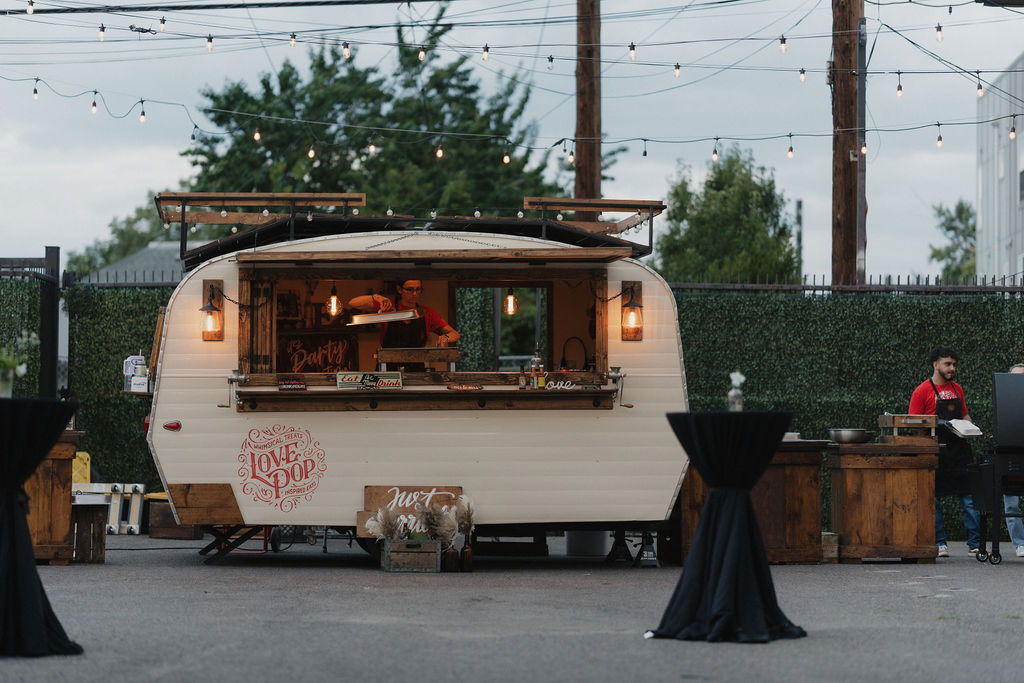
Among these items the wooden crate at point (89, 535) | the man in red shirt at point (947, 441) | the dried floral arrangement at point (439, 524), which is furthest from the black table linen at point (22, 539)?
the man in red shirt at point (947, 441)

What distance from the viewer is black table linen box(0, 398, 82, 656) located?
7.10 m

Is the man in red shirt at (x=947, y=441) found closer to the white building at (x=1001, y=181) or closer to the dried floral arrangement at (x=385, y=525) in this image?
the dried floral arrangement at (x=385, y=525)

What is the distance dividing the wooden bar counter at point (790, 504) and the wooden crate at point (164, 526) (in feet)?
18.5

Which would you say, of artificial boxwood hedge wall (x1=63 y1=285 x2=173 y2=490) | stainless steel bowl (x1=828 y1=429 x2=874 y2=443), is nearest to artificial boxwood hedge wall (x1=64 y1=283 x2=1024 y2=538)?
artificial boxwood hedge wall (x1=63 y1=285 x2=173 y2=490)

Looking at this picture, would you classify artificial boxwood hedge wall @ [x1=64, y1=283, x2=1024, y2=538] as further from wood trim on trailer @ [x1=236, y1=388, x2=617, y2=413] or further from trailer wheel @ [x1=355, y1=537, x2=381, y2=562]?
trailer wheel @ [x1=355, y1=537, x2=381, y2=562]

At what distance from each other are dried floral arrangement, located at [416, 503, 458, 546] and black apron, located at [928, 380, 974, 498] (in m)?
4.58

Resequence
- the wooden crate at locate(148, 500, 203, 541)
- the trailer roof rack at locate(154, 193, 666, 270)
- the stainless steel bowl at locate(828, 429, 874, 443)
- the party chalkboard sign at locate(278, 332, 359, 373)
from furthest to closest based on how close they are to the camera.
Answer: the wooden crate at locate(148, 500, 203, 541) → the party chalkboard sign at locate(278, 332, 359, 373) → the stainless steel bowl at locate(828, 429, 874, 443) → the trailer roof rack at locate(154, 193, 666, 270)

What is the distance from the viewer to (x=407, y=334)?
1344 centimetres

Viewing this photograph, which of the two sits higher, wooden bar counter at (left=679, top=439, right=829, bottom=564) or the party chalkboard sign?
the party chalkboard sign

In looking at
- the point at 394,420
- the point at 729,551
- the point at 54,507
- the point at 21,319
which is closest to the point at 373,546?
the point at 394,420

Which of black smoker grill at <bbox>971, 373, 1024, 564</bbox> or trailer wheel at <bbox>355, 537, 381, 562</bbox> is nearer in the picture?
trailer wheel at <bbox>355, 537, 381, 562</bbox>

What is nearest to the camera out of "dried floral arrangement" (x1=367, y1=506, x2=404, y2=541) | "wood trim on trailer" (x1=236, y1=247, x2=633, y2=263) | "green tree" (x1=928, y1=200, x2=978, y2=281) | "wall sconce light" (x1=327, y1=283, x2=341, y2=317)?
"dried floral arrangement" (x1=367, y1=506, x2=404, y2=541)

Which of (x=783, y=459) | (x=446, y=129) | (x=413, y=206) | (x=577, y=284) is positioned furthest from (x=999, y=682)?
(x=446, y=129)

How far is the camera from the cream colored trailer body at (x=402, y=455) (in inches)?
468
